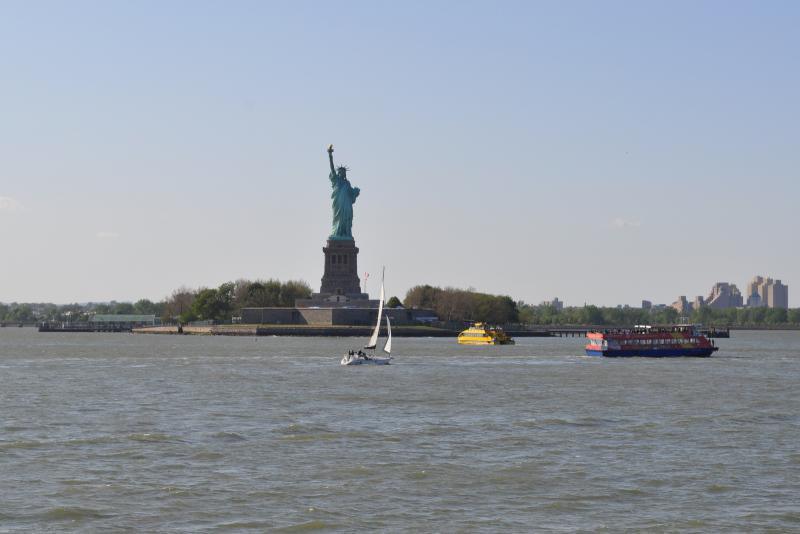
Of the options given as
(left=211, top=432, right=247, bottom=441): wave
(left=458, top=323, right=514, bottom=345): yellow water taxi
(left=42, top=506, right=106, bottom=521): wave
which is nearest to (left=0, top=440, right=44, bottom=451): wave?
(left=211, top=432, right=247, bottom=441): wave

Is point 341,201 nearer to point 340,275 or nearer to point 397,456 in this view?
point 340,275

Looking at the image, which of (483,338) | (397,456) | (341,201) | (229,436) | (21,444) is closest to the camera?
(397,456)

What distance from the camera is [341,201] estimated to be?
180625 mm

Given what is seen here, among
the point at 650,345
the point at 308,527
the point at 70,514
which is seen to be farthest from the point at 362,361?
the point at 308,527

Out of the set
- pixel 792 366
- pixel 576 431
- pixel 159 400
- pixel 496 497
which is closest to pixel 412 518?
pixel 496 497

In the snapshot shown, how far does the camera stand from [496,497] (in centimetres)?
3203

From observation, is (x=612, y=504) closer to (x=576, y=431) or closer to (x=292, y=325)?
(x=576, y=431)

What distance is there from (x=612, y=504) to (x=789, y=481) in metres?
5.94

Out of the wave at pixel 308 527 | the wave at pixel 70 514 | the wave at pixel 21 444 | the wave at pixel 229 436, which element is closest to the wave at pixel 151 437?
the wave at pixel 229 436

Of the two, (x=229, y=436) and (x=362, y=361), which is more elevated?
(x=362, y=361)

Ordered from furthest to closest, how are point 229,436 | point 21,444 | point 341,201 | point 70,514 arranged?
point 341,201, point 229,436, point 21,444, point 70,514

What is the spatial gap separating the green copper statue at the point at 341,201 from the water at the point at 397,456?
108670mm

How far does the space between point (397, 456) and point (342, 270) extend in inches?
5692

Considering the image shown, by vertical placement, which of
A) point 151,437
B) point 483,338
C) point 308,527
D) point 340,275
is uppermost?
point 340,275
